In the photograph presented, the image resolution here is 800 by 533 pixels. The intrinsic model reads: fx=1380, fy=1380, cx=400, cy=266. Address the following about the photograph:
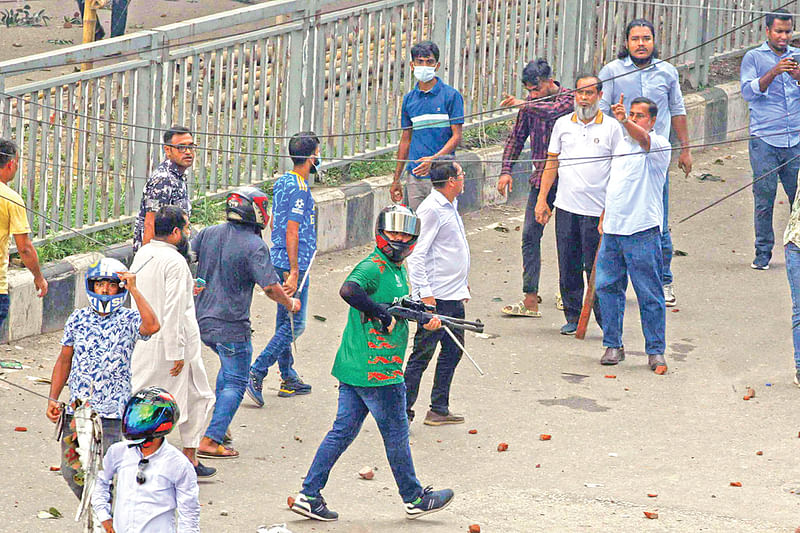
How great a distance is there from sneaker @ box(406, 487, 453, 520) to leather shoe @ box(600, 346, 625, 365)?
9.16ft

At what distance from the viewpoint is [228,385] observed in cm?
719

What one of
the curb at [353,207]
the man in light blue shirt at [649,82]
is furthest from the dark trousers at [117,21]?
the man in light blue shirt at [649,82]

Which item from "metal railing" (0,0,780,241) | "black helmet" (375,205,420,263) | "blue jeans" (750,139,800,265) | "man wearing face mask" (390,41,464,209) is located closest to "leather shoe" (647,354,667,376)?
"man wearing face mask" (390,41,464,209)

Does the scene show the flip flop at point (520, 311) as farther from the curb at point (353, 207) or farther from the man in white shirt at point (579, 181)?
the curb at point (353, 207)

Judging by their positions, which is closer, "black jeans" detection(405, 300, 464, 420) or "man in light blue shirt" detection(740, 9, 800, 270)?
"black jeans" detection(405, 300, 464, 420)

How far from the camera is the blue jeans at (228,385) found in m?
7.15

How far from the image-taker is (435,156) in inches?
403

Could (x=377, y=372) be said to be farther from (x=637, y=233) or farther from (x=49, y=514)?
(x=637, y=233)

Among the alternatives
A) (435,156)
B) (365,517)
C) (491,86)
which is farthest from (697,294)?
(365,517)

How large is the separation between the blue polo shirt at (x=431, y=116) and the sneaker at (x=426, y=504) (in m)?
4.00

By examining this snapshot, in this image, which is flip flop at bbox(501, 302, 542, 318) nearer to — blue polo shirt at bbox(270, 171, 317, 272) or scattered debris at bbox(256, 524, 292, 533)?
blue polo shirt at bbox(270, 171, 317, 272)

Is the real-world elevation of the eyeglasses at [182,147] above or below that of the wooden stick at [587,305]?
above

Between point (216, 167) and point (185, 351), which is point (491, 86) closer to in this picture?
point (216, 167)

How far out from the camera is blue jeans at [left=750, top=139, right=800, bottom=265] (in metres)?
10.9
